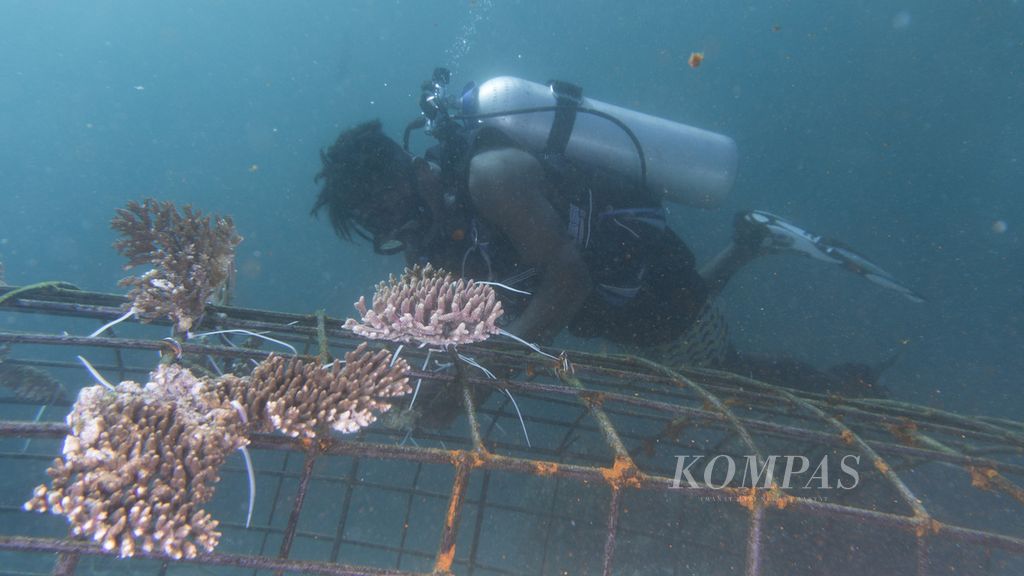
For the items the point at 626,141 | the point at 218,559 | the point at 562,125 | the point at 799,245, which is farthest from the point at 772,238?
the point at 218,559

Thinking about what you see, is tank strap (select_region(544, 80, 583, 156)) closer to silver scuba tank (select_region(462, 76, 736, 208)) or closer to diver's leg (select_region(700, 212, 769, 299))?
silver scuba tank (select_region(462, 76, 736, 208))

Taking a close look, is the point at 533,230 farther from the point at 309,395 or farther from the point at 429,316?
the point at 309,395

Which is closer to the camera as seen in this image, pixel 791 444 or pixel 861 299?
pixel 791 444

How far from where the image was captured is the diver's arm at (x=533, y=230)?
4.12m

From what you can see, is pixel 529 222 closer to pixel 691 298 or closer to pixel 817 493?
pixel 691 298

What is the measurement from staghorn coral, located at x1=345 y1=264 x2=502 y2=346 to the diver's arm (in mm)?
1335

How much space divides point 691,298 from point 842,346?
25.9 feet

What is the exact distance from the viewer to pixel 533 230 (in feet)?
13.9

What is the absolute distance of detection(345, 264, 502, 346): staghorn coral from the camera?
2848 mm

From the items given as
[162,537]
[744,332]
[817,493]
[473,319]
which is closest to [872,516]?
[473,319]

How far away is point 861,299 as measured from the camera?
11.4 meters

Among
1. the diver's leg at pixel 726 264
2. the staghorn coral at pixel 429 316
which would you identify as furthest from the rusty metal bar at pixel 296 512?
the diver's leg at pixel 726 264

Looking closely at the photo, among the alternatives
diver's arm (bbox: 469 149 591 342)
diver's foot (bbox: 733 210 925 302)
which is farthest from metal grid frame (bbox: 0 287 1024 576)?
diver's foot (bbox: 733 210 925 302)

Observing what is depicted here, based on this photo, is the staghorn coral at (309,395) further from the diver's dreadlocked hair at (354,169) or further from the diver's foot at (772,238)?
the diver's foot at (772,238)
